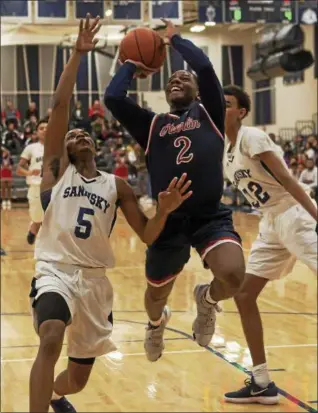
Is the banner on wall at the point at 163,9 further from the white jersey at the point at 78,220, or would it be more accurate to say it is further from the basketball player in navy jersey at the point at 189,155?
the white jersey at the point at 78,220

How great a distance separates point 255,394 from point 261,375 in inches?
7.4

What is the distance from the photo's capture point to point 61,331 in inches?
156

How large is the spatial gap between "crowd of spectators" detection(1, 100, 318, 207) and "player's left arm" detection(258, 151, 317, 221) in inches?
402

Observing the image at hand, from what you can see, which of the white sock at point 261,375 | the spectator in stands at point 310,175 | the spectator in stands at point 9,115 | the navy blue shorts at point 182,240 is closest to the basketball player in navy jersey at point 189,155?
the navy blue shorts at point 182,240

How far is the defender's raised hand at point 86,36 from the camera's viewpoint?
4.20 m

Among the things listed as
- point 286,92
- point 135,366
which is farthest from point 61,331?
point 286,92

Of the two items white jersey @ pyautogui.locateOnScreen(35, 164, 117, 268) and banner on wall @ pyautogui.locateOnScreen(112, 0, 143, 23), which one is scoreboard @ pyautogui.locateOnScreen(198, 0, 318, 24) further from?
white jersey @ pyautogui.locateOnScreen(35, 164, 117, 268)

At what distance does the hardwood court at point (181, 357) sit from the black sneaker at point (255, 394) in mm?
68

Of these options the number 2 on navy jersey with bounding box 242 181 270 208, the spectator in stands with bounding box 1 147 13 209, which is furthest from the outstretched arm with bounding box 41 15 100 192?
the spectator in stands with bounding box 1 147 13 209

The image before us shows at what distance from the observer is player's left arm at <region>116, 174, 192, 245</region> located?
395 centimetres

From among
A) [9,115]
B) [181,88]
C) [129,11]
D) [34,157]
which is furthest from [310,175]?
[181,88]

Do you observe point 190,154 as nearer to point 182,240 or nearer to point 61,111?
point 182,240

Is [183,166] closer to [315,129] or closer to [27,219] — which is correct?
[27,219]

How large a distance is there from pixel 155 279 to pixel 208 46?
2366 cm
